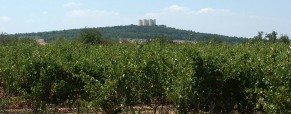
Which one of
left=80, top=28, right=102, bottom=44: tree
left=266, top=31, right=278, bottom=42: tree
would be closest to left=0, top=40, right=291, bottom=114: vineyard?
left=266, top=31, right=278, bottom=42: tree

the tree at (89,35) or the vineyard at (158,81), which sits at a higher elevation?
the vineyard at (158,81)

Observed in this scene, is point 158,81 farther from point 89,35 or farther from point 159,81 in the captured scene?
point 89,35

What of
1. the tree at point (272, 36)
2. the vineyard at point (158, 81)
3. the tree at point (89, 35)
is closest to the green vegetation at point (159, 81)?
the vineyard at point (158, 81)

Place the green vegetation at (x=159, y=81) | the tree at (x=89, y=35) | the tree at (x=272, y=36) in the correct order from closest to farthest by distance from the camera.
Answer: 1. the green vegetation at (x=159, y=81)
2. the tree at (x=272, y=36)
3. the tree at (x=89, y=35)

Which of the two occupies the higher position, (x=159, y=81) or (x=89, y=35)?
(x=159, y=81)

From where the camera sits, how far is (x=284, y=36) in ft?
216

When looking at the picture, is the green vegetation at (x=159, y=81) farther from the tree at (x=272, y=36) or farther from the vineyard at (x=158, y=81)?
the tree at (x=272, y=36)

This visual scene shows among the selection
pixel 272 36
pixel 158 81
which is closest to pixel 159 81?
pixel 158 81

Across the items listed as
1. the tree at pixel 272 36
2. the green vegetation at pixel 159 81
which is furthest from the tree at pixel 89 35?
the green vegetation at pixel 159 81

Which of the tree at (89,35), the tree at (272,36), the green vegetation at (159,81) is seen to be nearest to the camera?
the green vegetation at (159,81)

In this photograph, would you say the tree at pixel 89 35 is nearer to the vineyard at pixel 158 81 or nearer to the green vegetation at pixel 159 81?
the green vegetation at pixel 159 81

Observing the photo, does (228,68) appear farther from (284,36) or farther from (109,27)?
(109,27)

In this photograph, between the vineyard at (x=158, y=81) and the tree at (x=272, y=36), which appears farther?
the tree at (x=272, y=36)

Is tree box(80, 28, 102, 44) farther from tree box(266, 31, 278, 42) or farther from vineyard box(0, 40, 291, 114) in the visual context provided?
vineyard box(0, 40, 291, 114)
